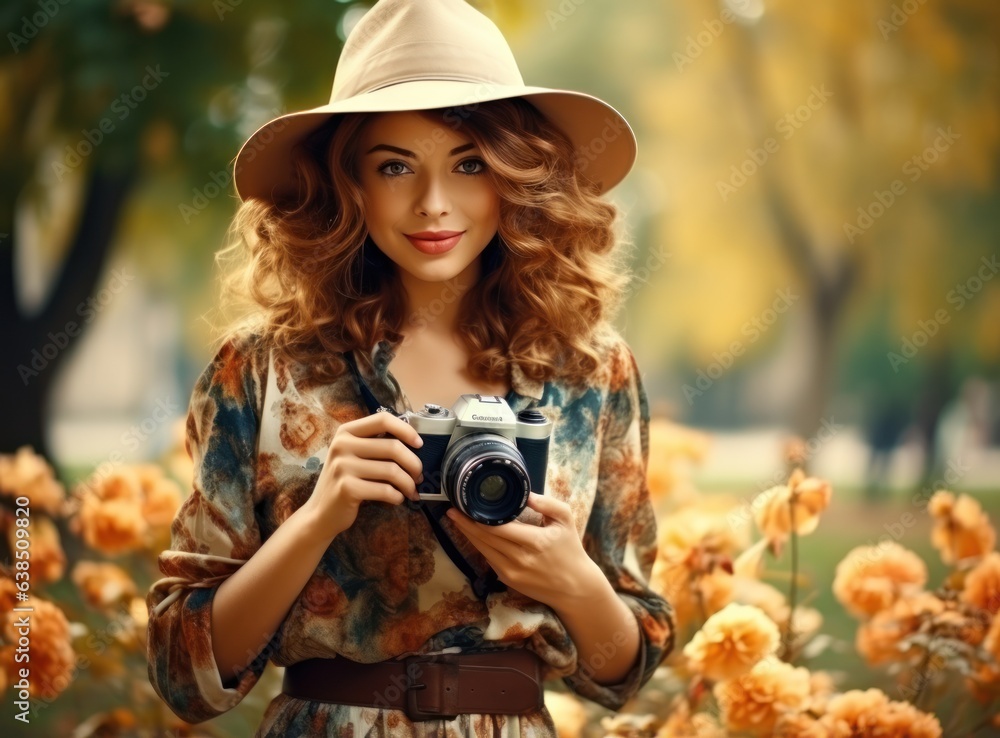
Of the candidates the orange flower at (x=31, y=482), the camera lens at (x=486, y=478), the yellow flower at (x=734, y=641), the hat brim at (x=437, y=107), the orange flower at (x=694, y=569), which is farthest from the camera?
the orange flower at (x=31, y=482)

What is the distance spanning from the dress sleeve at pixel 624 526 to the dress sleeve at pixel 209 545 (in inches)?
17.7

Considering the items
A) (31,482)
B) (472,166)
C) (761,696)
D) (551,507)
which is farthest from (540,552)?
(31,482)

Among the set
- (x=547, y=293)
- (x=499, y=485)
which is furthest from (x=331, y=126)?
(x=499, y=485)

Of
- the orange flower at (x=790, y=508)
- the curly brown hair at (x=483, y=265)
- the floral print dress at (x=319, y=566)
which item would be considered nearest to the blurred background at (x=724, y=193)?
the orange flower at (x=790, y=508)

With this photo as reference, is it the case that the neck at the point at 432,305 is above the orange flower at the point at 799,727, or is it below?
above

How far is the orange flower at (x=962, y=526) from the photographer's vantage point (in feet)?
6.25

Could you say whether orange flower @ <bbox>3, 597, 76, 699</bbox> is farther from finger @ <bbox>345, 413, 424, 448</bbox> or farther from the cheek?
the cheek

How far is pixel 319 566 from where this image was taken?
1.22m

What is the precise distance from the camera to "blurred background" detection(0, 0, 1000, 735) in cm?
191

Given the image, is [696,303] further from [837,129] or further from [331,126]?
[331,126]

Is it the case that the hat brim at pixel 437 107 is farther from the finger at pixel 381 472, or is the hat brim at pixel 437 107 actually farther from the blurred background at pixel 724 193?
the blurred background at pixel 724 193

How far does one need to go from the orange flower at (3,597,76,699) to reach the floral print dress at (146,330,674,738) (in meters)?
0.73

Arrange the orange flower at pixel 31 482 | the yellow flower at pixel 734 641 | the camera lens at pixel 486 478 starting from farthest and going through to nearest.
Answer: the orange flower at pixel 31 482 < the yellow flower at pixel 734 641 < the camera lens at pixel 486 478

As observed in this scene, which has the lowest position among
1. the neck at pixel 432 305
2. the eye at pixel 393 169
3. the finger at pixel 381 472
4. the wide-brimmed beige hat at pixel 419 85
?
the finger at pixel 381 472
